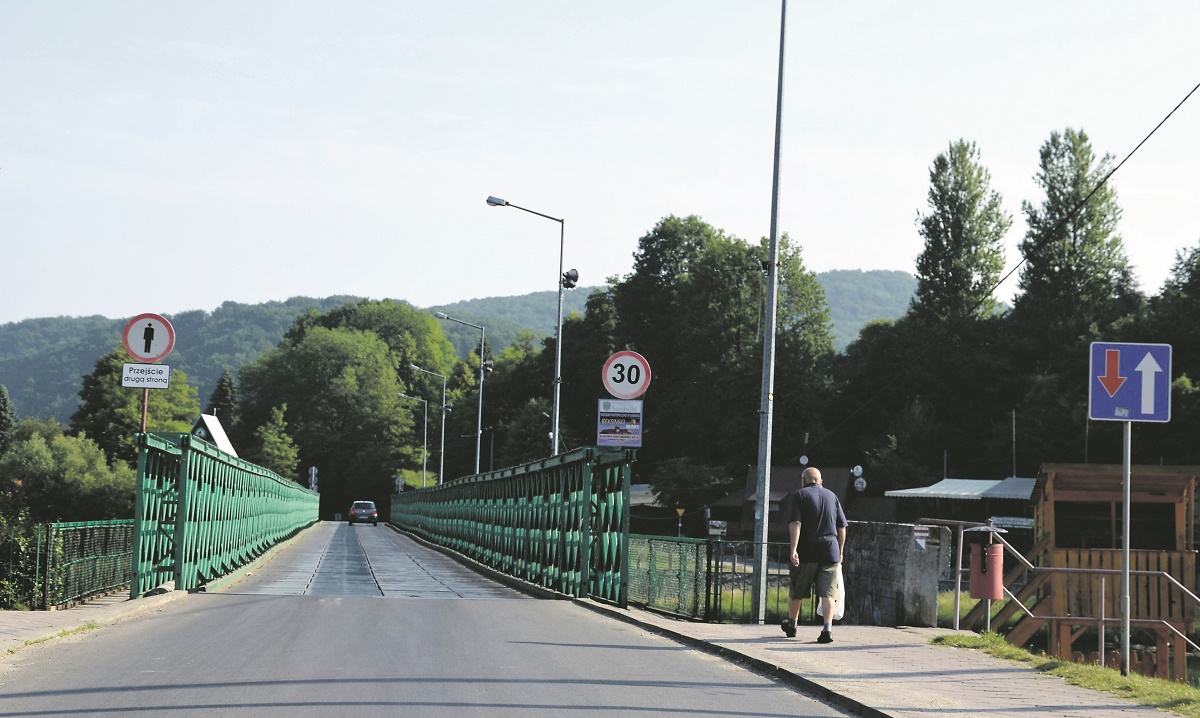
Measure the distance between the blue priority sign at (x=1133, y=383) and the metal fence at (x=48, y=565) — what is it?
→ 1137 centimetres

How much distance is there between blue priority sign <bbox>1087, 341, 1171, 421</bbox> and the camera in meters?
11.4

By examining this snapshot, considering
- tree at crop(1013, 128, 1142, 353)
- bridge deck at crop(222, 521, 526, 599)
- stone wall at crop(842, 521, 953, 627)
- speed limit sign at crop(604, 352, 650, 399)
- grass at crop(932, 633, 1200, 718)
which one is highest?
tree at crop(1013, 128, 1142, 353)

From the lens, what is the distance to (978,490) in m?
52.4

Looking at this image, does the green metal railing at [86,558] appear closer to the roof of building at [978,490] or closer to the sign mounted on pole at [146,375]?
the sign mounted on pole at [146,375]

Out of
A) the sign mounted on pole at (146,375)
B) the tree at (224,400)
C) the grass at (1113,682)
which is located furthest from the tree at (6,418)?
the grass at (1113,682)

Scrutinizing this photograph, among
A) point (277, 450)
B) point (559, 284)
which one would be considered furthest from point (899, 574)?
point (277, 450)

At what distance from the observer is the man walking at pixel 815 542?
12.7m

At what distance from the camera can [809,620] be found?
52.5ft

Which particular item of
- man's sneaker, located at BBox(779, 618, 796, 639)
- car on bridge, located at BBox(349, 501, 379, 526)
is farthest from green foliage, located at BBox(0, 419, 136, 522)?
man's sneaker, located at BBox(779, 618, 796, 639)

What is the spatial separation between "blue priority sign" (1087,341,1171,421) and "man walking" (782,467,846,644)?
2.68 meters

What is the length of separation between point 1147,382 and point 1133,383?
0.12 meters

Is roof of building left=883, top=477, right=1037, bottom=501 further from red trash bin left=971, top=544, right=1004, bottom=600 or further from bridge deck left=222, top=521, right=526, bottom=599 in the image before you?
red trash bin left=971, top=544, right=1004, bottom=600

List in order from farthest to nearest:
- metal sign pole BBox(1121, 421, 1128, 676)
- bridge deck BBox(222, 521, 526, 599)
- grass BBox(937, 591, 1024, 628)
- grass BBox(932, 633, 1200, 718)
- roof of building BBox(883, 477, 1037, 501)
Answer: roof of building BBox(883, 477, 1037, 501) → grass BBox(937, 591, 1024, 628) → bridge deck BBox(222, 521, 526, 599) → metal sign pole BBox(1121, 421, 1128, 676) → grass BBox(932, 633, 1200, 718)

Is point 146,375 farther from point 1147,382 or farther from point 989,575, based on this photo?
point 1147,382
